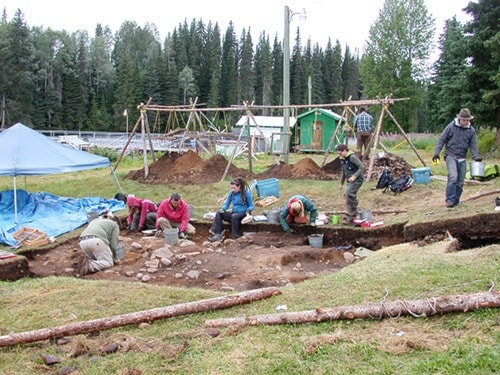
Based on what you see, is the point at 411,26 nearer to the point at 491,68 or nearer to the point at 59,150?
the point at 491,68

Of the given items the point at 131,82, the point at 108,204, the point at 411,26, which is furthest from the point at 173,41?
the point at 108,204

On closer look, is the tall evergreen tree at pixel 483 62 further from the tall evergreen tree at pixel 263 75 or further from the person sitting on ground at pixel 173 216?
the tall evergreen tree at pixel 263 75

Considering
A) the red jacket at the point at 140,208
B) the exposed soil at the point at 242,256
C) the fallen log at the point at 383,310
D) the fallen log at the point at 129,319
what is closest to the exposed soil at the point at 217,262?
the exposed soil at the point at 242,256

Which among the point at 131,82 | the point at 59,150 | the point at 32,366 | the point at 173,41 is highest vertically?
the point at 173,41

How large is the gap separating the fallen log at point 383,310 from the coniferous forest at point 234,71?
16762 millimetres

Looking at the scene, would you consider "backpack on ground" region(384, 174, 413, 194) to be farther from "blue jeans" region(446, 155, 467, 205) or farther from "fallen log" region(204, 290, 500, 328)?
"fallen log" region(204, 290, 500, 328)

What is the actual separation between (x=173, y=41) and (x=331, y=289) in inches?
3247

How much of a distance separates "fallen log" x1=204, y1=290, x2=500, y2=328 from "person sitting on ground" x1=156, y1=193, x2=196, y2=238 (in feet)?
19.1

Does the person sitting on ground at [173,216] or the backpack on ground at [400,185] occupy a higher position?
the backpack on ground at [400,185]

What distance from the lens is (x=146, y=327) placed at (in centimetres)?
485

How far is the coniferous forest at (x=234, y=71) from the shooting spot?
21141 millimetres

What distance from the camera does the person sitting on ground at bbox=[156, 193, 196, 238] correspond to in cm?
1033

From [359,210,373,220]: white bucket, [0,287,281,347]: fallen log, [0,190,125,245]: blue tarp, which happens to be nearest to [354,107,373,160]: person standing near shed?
[359,210,373,220]: white bucket

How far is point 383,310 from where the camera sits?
4.37 metres
